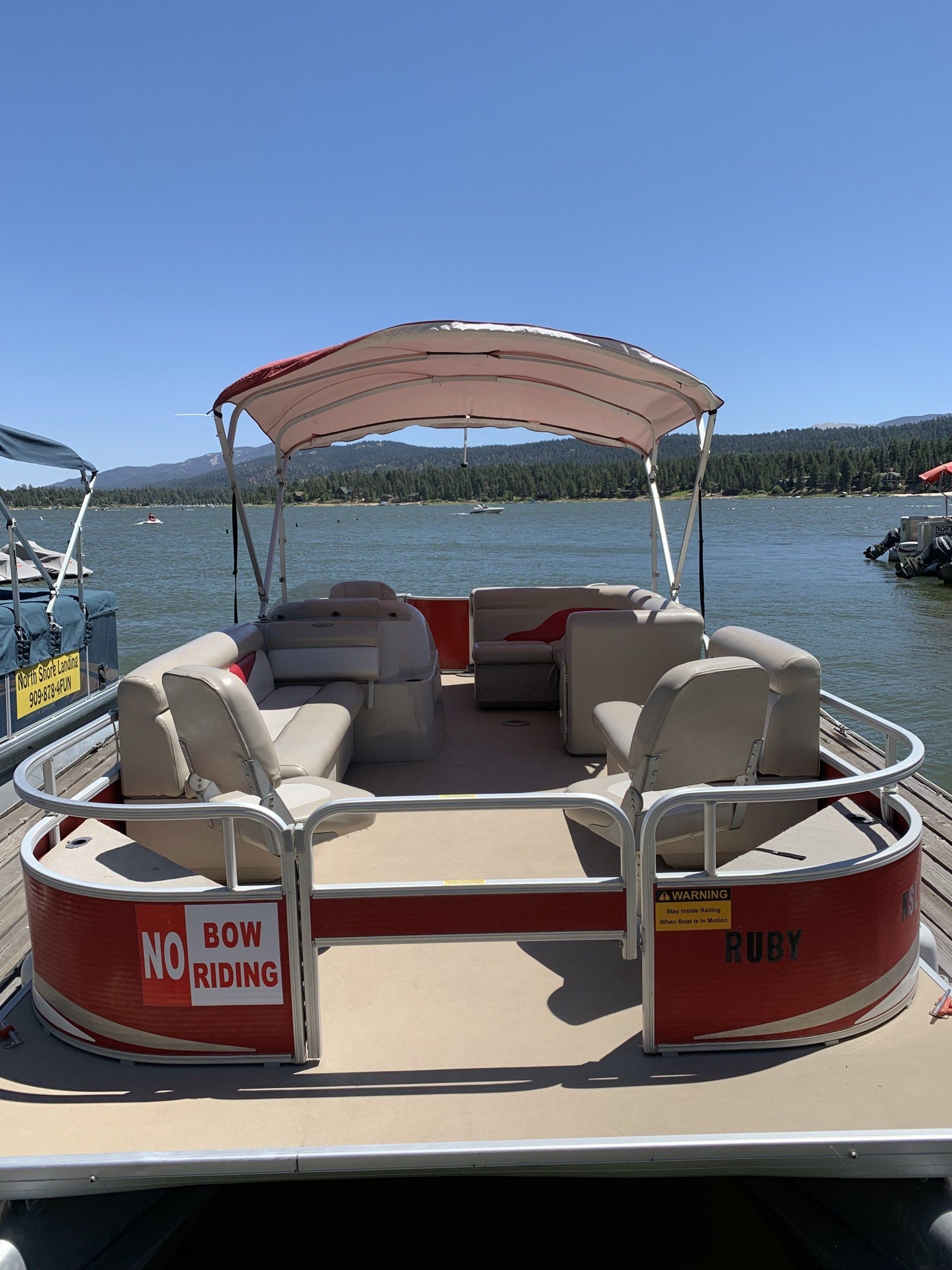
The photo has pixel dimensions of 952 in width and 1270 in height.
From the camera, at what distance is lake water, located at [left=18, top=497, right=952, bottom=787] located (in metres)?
20.0

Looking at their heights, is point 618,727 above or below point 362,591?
below

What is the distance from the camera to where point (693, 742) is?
3502 millimetres

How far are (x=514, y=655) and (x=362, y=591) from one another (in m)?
1.37

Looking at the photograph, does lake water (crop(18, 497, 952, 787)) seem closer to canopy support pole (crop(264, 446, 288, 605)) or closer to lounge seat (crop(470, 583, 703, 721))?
lounge seat (crop(470, 583, 703, 721))

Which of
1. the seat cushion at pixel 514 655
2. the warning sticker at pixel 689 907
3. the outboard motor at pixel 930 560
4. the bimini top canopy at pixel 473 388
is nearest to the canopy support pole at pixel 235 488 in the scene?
the bimini top canopy at pixel 473 388

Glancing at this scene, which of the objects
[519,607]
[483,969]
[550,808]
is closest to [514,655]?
[519,607]

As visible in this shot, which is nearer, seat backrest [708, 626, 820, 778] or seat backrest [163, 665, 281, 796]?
seat backrest [163, 665, 281, 796]

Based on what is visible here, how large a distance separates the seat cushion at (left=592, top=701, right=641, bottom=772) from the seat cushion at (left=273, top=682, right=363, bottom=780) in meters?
1.36

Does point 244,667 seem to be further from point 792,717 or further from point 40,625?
point 40,625

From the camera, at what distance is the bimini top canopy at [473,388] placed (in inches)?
188

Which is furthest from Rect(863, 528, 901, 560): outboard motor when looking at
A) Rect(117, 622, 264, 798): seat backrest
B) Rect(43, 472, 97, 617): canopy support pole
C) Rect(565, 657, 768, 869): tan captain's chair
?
Rect(117, 622, 264, 798): seat backrest

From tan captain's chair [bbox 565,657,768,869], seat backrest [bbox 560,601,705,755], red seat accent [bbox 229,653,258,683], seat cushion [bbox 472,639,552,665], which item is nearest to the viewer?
tan captain's chair [bbox 565,657,768,869]

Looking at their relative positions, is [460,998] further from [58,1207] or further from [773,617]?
[773,617]

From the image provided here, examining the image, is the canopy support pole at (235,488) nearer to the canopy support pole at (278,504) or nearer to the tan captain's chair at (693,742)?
the canopy support pole at (278,504)
